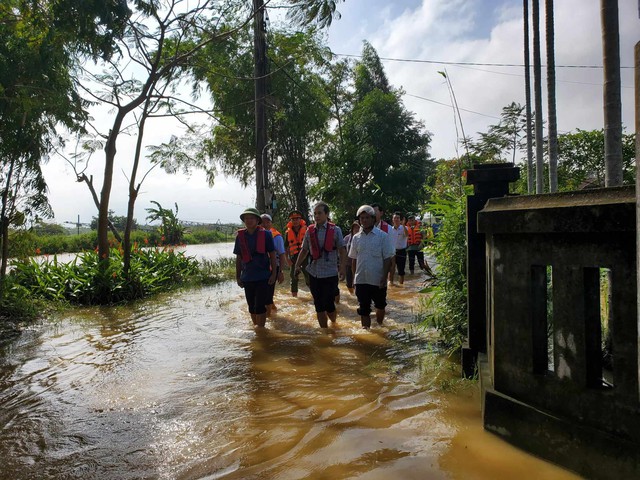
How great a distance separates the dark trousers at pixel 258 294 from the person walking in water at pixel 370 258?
133 centimetres

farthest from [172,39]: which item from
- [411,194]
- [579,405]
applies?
[411,194]

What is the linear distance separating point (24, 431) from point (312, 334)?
151 inches

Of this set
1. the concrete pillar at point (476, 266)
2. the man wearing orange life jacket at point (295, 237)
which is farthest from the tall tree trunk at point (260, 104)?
the concrete pillar at point (476, 266)

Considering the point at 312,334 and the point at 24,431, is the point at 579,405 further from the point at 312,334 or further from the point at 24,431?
the point at 312,334

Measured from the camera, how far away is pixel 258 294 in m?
6.79

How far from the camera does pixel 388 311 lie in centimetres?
819

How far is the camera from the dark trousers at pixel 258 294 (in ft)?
22.1

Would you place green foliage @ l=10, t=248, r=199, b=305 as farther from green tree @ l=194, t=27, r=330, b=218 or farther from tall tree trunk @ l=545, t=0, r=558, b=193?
tall tree trunk @ l=545, t=0, r=558, b=193

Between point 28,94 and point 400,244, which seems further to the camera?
point 400,244

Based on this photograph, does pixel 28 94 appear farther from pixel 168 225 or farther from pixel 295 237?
pixel 168 225

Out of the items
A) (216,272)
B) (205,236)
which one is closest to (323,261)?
(216,272)

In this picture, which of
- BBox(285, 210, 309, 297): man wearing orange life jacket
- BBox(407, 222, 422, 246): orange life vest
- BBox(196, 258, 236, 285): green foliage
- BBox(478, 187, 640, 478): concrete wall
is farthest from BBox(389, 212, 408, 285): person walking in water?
→ BBox(478, 187, 640, 478): concrete wall

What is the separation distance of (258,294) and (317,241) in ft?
3.79

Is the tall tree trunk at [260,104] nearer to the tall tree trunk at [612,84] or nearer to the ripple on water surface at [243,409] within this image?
the ripple on water surface at [243,409]
